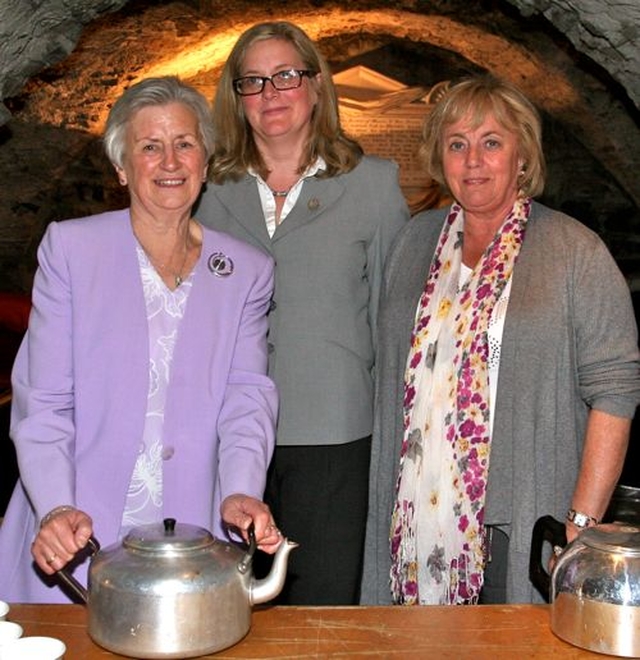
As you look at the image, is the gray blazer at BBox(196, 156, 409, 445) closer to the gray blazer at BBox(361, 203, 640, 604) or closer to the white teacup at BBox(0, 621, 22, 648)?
the gray blazer at BBox(361, 203, 640, 604)

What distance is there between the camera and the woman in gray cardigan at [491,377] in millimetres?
2373

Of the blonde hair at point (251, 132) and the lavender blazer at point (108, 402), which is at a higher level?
the blonde hair at point (251, 132)

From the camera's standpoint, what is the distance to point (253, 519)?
6.32ft

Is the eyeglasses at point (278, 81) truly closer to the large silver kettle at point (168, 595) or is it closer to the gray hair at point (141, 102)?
the gray hair at point (141, 102)

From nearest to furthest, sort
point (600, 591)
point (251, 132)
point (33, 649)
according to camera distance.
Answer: point (33, 649) < point (600, 591) < point (251, 132)

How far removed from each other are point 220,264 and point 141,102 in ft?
1.20

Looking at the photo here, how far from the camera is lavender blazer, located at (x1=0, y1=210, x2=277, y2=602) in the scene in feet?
7.04

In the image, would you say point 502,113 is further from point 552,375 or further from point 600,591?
point 600,591

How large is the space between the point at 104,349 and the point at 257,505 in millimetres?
458

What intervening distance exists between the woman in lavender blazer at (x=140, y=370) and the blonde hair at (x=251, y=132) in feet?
1.42

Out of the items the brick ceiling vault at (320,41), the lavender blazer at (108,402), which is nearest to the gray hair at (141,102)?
the lavender blazer at (108,402)

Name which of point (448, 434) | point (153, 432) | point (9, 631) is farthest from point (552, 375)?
point (9, 631)

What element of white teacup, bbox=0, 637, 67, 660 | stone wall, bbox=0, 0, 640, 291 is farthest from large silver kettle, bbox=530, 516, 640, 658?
stone wall, bbox=0, 0, 640, 291

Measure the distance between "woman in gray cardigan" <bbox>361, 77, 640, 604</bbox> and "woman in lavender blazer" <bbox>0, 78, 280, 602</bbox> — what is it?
0.45 meters
